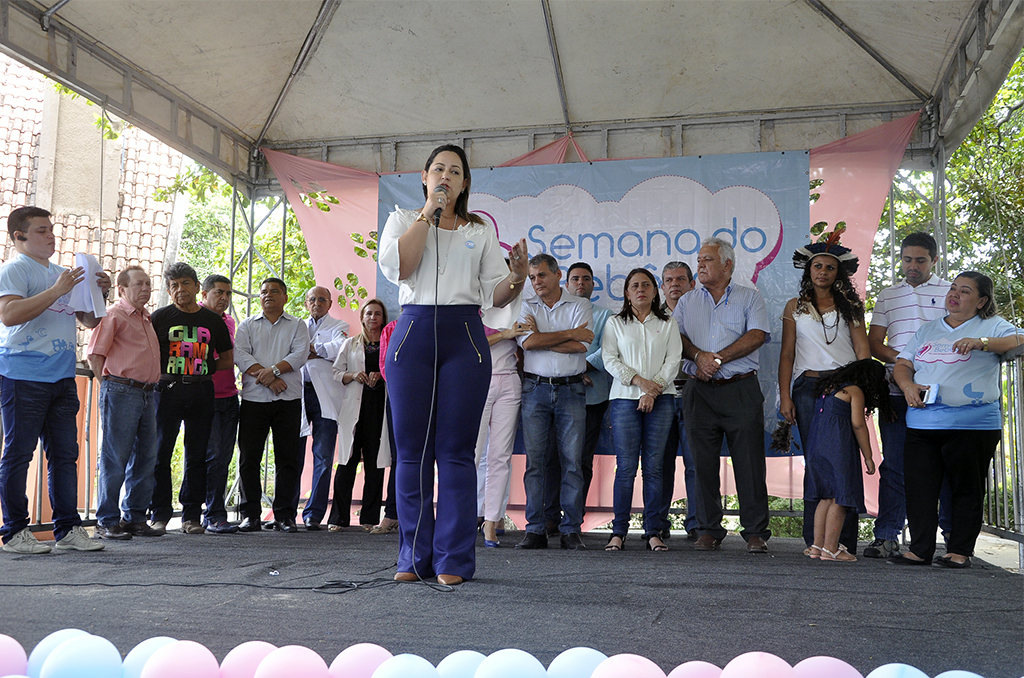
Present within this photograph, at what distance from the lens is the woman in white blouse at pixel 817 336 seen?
4.09 metres

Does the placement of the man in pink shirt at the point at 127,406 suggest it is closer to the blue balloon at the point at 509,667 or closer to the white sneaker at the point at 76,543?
the white sneaker at the point at 76,543

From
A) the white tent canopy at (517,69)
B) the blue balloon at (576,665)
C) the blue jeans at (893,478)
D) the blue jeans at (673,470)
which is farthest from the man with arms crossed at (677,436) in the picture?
the blue balloon at (576,665)

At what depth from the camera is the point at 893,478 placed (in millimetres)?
4363

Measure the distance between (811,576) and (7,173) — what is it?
12951 mm

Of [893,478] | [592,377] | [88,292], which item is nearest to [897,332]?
[893,478]

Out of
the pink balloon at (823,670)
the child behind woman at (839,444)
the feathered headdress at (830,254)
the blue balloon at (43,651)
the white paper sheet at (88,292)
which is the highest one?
the feathered headdress at (830,254)

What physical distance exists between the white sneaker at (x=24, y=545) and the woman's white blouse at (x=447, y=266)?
2.07m

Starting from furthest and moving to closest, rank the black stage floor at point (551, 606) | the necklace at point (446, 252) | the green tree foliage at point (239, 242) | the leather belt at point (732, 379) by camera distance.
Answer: the green tree foliage at point (239, 242) → the leather belt at point (732, 379) → the necklace at point (446, 252) → the black stage floor at point (551, 606)

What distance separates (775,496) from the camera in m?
5.41

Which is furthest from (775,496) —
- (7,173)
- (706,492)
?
(7,173)

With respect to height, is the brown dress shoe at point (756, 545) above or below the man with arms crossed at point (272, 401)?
below

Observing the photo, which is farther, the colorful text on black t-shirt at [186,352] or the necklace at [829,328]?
the colorful text on black t-shirt at [186,352]

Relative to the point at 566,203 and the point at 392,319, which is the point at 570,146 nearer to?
the point at 566,203

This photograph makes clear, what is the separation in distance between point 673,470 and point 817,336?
4.02 ft
